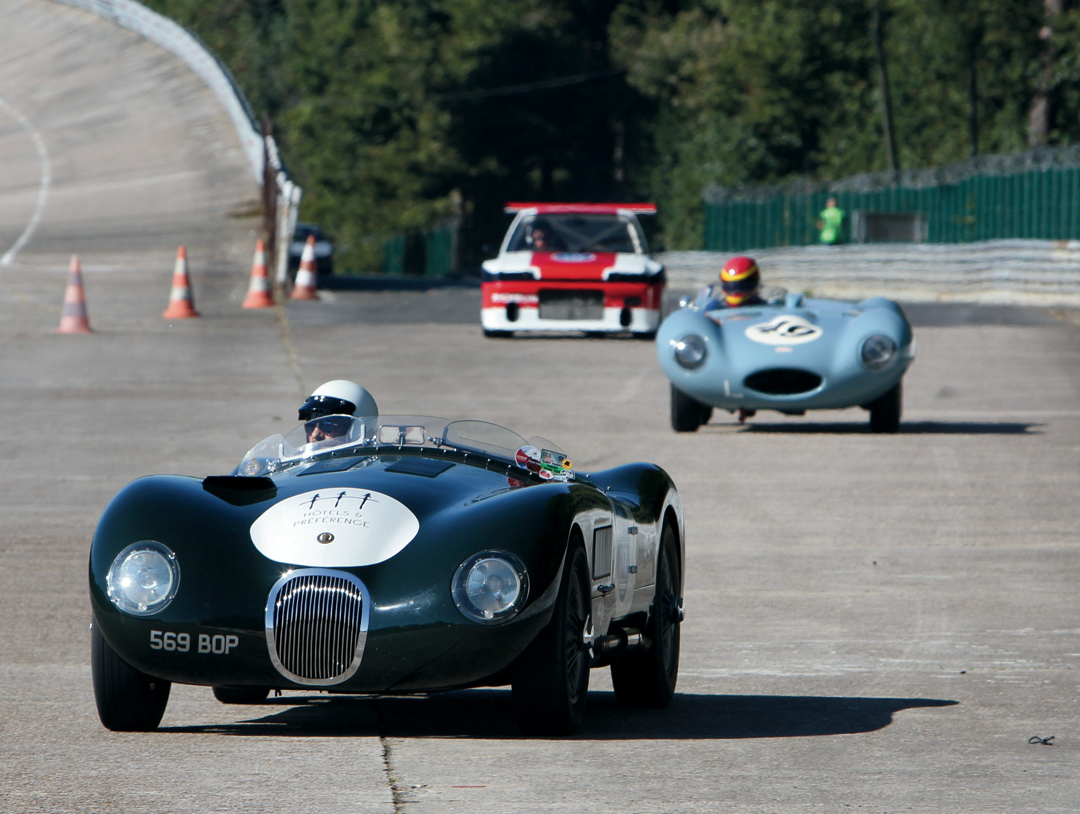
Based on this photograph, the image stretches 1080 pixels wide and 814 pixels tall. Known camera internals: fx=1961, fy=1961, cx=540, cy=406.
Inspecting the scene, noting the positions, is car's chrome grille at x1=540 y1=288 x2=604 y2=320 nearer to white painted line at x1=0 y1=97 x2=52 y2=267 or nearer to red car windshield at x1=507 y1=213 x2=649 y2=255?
red car windshield at x1=507 y1=213 x2=649 y2=255

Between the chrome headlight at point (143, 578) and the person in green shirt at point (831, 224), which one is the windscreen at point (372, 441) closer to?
the chrome headlight at point (143, 578)

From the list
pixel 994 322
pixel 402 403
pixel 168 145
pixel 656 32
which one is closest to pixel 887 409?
pixel 402 403

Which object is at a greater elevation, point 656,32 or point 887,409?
point 656,32

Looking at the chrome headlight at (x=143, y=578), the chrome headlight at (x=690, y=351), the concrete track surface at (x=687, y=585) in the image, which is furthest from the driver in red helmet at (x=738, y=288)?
the chrome headlight at (x=143, y=578)

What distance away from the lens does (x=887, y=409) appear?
14523 millimetres

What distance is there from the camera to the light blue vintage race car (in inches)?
556

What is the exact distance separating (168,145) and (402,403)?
30.9m

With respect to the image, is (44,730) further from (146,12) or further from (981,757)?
(146,12)

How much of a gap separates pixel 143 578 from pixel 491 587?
957 mm

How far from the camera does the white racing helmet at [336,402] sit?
675cm

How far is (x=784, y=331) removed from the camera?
14312 mm

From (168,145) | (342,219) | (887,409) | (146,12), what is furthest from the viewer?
(342,219)

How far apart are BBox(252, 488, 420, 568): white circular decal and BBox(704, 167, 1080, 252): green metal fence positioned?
88.6 feet

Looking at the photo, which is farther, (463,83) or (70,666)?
(463,83)
